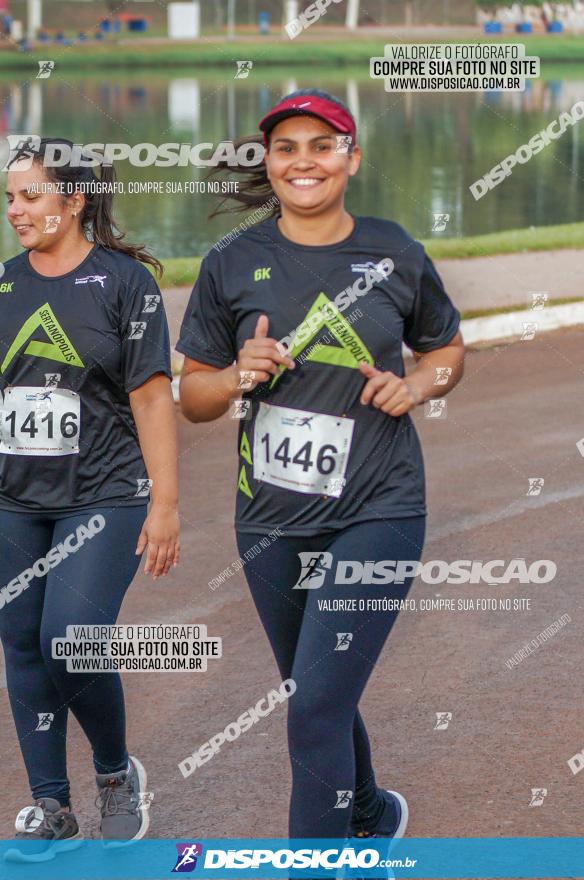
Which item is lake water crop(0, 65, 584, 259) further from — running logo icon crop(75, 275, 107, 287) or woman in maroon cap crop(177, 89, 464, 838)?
woman in maroon cap crop(177, 89, 464, 838)

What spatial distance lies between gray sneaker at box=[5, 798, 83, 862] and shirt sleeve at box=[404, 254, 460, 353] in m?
1.81

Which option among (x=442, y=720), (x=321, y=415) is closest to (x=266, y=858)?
(x=442, y=720)

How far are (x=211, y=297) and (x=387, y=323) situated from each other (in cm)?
50

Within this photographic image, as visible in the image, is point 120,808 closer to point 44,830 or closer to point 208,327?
point 44,830

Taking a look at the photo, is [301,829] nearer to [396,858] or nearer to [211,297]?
→ [396,858]

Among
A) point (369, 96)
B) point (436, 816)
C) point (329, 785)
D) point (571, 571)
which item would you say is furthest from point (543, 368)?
point (369, 96)

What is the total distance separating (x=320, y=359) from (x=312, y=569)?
1.87 ft

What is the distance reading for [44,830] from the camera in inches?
192

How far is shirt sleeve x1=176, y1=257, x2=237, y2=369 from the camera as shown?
14.4 ft

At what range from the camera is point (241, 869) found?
475 cm

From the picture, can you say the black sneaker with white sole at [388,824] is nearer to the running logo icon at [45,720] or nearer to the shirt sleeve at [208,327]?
the running logo icon at [45,720]

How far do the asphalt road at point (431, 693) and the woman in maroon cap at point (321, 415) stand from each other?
0.98m

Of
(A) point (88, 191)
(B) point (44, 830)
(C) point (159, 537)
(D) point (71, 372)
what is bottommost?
(B) point (44, 830)

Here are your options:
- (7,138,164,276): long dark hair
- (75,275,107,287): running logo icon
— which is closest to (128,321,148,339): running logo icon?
(75,275,107,287): running logo icon
